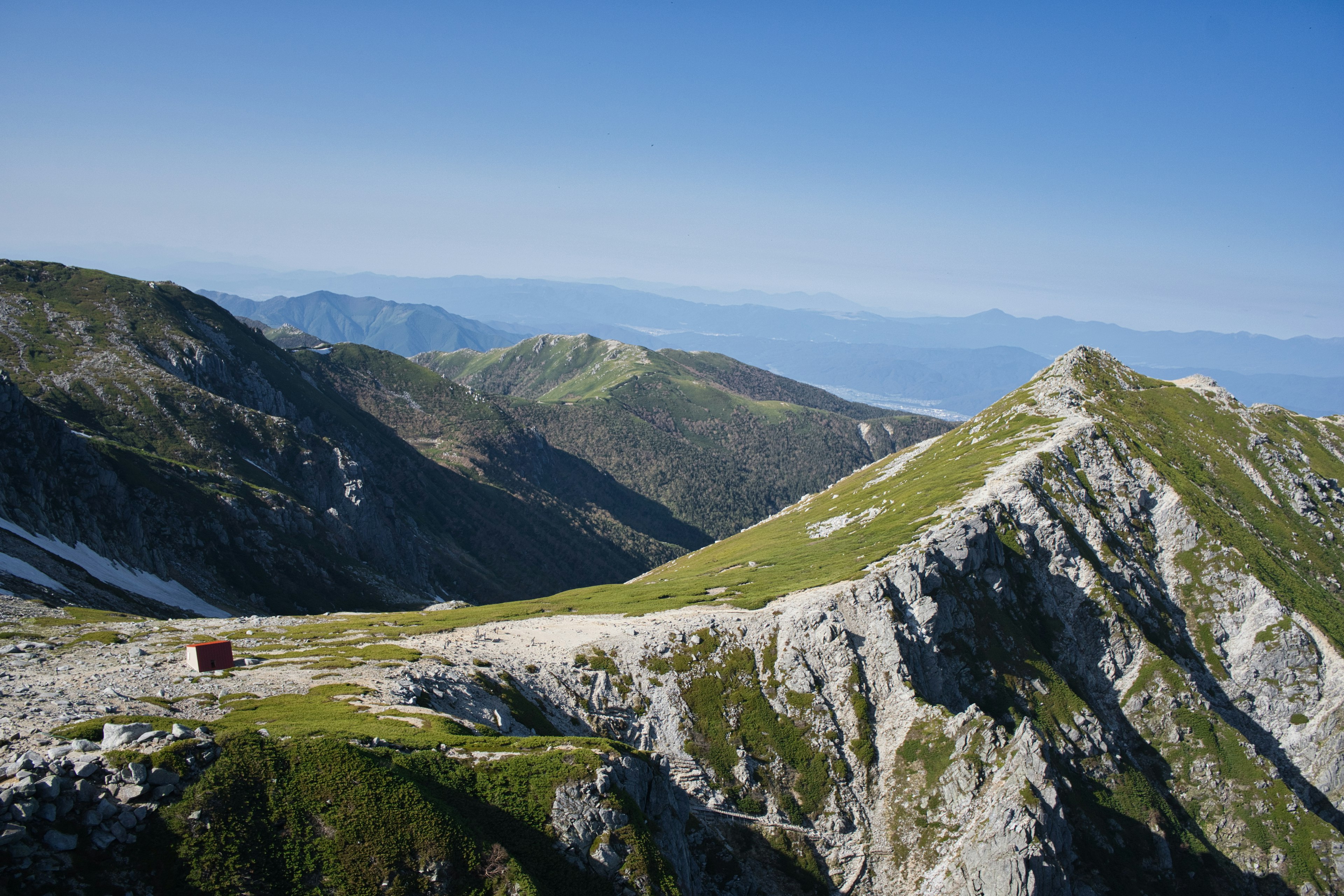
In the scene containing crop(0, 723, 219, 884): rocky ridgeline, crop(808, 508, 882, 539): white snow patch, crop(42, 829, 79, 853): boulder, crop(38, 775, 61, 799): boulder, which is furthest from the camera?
crop(808, 508, 882, 539): white snow patch

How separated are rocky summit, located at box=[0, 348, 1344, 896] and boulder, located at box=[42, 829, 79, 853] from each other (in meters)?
0.10

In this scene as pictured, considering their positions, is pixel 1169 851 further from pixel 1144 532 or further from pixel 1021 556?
pixel 1144 532

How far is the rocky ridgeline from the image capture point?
26.4 meters

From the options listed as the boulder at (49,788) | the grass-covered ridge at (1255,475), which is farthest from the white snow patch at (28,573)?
the grass-covered ridge at (1255,475)

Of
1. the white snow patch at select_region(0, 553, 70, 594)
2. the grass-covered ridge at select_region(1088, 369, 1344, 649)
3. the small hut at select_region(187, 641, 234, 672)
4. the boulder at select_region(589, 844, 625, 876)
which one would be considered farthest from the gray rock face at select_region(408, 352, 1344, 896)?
the white snow patch at select_region(0, 553, 70, 594)

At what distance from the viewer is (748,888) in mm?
56750

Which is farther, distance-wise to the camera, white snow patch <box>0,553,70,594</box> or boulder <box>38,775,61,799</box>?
white snow patch <box>0,553,70,594</box>

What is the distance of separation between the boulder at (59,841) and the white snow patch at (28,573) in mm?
63692

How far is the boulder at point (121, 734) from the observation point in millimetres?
31234

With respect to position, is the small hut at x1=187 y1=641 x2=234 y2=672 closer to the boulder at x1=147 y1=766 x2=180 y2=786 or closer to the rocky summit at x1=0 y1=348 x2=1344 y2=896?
the rocky summit at x1=0 y1=348 x2=1344 y2=896

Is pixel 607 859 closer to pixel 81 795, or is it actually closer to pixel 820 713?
pixel 81 795

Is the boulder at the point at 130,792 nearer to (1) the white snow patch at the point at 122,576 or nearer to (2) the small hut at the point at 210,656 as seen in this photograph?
(2) the small hut at the point at 210,656

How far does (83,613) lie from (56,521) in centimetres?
4465

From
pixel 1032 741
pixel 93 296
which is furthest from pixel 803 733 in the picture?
pixel 93 296
